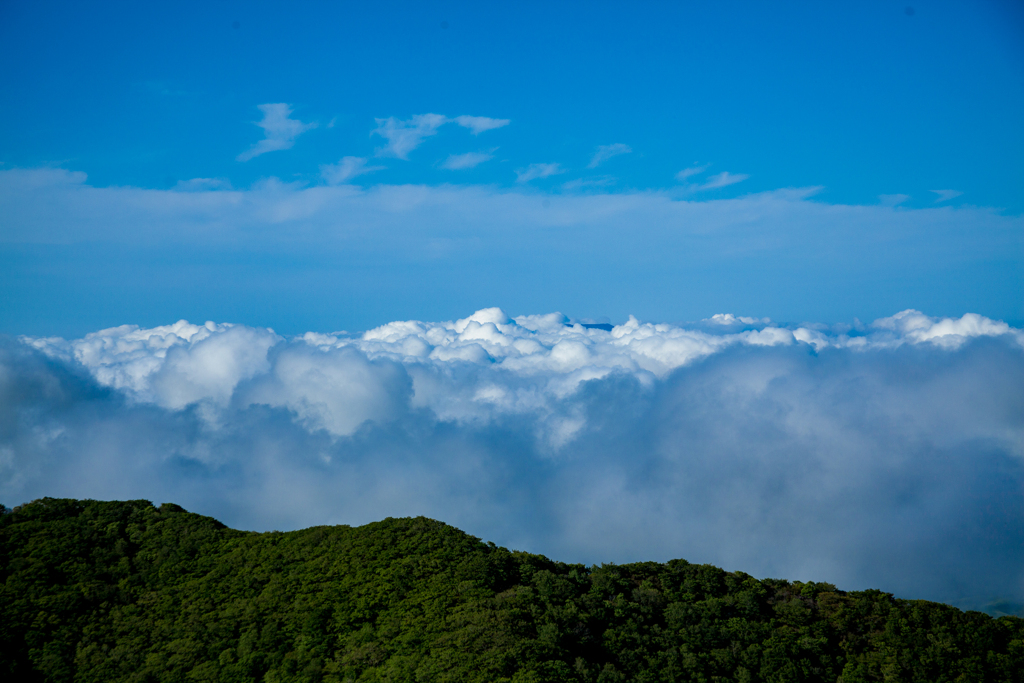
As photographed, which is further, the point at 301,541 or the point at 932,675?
the point at 301,541

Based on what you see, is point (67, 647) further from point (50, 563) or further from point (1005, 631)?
point (1005, 631)

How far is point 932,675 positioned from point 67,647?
144 feet

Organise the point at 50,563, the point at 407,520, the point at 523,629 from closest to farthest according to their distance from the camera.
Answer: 1. the point at 523,629
2. the point at 50,563
3. the point at 407,520

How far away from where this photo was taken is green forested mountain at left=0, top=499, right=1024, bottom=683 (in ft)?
107

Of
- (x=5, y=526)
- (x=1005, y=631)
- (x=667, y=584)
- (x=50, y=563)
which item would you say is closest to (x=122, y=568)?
(x=50, y=563)

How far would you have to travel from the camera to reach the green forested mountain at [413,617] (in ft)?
107

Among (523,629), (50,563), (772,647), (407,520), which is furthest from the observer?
(407,520)

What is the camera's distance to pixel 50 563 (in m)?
39.0

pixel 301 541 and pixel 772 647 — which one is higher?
pixel 301 541

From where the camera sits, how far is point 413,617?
34.0 m

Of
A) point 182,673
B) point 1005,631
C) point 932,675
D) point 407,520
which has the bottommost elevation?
point 182,673

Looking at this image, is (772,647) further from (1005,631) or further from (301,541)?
(301,541)

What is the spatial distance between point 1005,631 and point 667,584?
57.9 feet

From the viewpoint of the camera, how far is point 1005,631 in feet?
119
